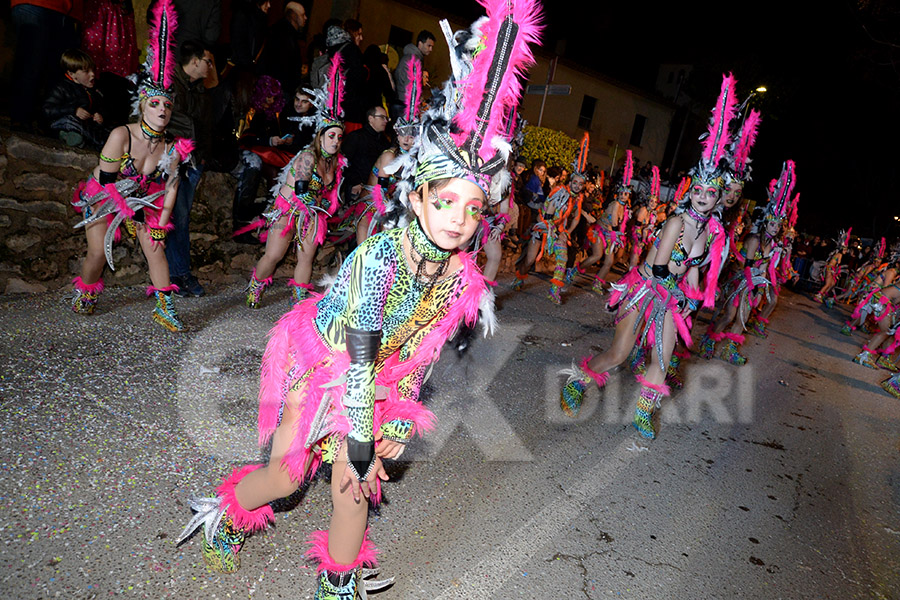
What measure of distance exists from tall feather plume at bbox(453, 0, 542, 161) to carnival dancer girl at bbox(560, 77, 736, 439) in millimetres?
2780

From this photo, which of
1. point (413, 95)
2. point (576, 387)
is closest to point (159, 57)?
point (413, 95)

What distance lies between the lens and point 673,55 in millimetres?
35500

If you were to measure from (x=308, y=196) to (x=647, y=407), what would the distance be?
371 cm

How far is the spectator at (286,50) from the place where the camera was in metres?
6.77

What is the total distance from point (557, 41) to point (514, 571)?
28864 mm

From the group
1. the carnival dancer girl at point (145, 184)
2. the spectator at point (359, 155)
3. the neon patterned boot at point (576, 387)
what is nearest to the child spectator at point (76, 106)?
the carnival dancer girl at point (145, 184)

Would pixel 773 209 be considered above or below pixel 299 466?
above

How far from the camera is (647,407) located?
14.4 ft

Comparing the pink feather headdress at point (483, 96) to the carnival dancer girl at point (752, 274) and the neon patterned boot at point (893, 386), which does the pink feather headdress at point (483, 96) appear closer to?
the carnival dancer girl at point (752, 274)

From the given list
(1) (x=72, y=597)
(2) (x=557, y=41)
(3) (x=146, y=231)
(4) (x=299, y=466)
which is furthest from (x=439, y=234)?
(2) (x=557, y=41)

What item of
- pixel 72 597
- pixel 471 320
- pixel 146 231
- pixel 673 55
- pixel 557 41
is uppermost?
pixel 673 55

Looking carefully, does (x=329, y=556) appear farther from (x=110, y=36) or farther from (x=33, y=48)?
(x=110, y=36)

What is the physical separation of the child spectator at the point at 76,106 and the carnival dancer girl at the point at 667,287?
487cm

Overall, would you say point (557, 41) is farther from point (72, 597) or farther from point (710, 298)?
point (72, 597)
